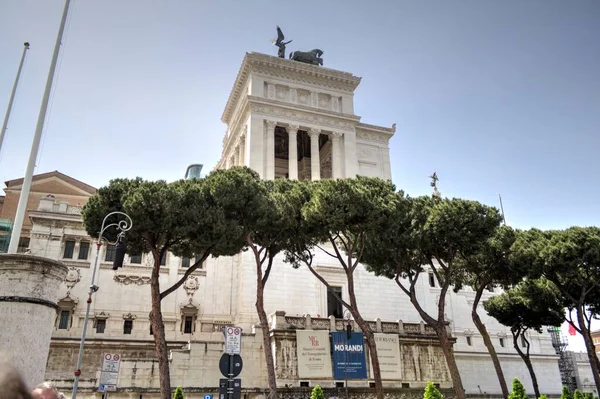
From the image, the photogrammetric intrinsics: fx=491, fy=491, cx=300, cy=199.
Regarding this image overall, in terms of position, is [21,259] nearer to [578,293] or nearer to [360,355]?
[360,355]

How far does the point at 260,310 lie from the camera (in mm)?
25750

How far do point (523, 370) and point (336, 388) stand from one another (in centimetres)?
2308

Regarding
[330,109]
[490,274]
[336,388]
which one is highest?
[330,109]

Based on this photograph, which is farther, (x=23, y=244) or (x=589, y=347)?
(x=23, y=244)

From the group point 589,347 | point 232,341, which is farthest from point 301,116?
point 232,341

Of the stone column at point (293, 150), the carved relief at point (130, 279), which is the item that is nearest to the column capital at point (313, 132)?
the stone column at point (293, 150)

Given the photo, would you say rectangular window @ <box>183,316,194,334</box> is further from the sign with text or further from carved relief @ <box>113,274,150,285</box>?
the sign with text

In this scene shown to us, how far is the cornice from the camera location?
50.1 meters

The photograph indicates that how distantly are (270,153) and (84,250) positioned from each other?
1900cm

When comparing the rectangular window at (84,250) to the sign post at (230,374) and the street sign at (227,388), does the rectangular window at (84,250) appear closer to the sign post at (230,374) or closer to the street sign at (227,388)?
the sign post at (230,374)

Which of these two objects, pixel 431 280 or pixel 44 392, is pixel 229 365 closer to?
pixel 44 392

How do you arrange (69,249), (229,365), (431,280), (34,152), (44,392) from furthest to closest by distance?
1. (431,280)
2. (69,249)
3. (34,152)
4. (229,365)
5. (44,392)

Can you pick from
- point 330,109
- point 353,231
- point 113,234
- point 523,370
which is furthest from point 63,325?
point 523,370

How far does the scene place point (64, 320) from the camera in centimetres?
3294
